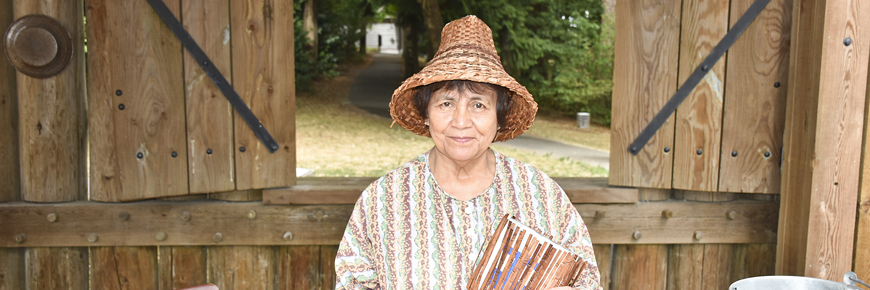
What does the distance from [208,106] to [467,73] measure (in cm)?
138

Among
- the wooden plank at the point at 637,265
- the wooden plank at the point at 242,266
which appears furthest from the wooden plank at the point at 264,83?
the wooden plank at the point at 637,265

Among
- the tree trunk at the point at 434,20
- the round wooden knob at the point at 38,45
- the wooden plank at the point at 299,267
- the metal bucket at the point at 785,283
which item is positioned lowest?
the wooden plank at the point at 299,267

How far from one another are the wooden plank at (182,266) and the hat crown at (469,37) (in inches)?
62.9

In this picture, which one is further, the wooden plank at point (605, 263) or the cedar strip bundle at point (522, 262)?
the wooden plank at point (605, 263)

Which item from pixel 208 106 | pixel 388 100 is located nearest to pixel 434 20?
pixel 388 100

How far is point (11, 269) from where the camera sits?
277 cm

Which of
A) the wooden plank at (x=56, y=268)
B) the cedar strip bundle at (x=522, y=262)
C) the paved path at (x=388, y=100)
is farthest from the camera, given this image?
the paved path at (x=388, y=100)

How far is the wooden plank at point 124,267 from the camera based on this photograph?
2.81 m

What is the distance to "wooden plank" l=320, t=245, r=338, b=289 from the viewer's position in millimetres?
2908

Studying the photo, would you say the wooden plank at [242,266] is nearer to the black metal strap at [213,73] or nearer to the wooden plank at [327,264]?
the wooden plank at [327,264]

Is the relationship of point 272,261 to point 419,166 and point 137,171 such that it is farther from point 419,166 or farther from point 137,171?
point 419,166

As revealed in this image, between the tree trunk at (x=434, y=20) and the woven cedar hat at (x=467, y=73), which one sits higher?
the tree trunk at (x=434, y=20)

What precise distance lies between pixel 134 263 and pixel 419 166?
1618mm

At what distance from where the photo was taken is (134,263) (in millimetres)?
2836
